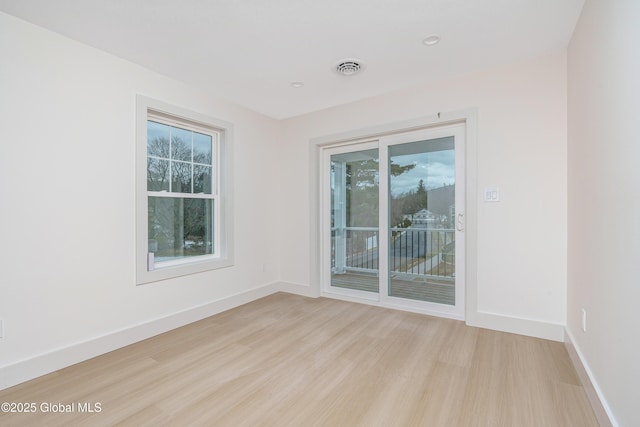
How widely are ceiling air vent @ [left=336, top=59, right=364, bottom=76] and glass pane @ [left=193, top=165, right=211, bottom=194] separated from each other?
1852 millimetres

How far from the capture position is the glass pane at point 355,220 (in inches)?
149

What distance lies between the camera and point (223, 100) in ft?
11.6

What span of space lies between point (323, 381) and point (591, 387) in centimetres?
162

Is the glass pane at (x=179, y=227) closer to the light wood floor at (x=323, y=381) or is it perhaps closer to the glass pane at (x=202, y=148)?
the glass pane at (x=202, y=148)

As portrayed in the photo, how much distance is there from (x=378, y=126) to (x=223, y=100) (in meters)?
1.88

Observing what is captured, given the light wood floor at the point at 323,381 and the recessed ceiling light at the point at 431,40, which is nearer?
the light wood floor at the point at 323,381

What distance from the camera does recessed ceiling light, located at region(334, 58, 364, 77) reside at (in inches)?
105

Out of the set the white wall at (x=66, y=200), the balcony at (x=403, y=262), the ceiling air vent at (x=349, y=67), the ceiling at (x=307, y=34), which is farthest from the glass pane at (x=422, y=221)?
the white wall at (x=66, y=200)

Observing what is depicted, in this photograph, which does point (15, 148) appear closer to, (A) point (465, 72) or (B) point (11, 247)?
(B) point (11, 247)

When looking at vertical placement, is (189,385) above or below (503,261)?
below

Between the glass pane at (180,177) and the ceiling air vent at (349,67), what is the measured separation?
75.0 inches

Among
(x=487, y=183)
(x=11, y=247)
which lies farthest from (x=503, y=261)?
(x=11, y=247)

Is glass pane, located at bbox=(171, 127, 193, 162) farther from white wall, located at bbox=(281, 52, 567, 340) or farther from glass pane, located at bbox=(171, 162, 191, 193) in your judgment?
white wall, located at bbox=(281, 52, 567, 340)

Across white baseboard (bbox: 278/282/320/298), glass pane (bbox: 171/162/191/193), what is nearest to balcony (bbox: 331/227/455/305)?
white baseboard (bbox: 278/282/320/298)
